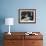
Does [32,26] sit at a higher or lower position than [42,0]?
lower

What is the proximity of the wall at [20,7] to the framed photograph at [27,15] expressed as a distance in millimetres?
109

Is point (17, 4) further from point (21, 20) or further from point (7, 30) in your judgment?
point (7, 30)

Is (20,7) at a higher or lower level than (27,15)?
higher

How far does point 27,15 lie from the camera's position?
14.9 feet

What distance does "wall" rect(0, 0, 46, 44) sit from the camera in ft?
14.7

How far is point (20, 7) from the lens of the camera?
14.7 ft

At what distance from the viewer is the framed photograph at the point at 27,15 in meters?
4.51

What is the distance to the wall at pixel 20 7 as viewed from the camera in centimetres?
449

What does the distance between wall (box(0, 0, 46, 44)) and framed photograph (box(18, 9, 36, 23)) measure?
0.36 feet

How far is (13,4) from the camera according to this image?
4496mm

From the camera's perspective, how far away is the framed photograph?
14.8ft

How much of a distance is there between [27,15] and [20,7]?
14.5 inches

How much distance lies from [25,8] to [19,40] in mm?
1173

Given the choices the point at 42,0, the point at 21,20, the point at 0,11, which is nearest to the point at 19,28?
the point at 21,20
